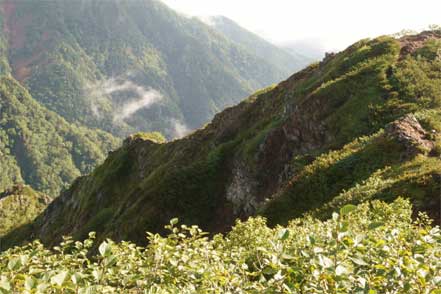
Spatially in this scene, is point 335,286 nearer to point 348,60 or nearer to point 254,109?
point 348,60

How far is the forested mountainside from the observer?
21.5m

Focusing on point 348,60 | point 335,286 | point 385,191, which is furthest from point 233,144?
point 335,286

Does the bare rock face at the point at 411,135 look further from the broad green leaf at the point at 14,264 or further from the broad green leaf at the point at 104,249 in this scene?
the broad green leaf at the point at 14,264

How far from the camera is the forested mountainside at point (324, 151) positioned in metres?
21.5

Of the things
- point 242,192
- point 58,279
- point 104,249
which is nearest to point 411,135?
point 242,192

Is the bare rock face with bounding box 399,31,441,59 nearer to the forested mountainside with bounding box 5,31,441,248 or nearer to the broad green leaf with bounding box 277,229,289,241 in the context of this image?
the forested mountainside with bounding box 5,31,441,248

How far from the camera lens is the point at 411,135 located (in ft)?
74.1

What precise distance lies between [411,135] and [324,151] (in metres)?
7.85

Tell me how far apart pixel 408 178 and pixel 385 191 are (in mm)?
1344

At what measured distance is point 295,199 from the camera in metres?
24.7

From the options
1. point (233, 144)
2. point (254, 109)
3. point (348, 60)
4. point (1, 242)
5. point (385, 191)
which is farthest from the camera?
point (1, 242)

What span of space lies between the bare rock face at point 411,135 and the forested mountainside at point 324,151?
0.07 m

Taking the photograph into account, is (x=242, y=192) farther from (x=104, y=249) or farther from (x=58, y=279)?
(x=58, y=279)

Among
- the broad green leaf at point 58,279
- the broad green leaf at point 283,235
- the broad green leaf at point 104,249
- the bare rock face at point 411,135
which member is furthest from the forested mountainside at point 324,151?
the broad green leaf at point 58,279
